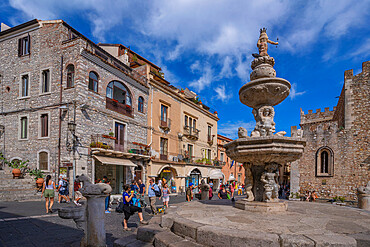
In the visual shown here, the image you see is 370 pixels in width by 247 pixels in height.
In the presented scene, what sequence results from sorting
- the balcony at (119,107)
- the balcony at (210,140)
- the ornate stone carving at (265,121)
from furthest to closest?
the balcony at (210,140)
the balcony at (119,107)
the ornate stone carving at (265,121)

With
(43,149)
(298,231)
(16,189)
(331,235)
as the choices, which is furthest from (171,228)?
(43,149)

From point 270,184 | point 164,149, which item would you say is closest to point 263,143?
point 270,184

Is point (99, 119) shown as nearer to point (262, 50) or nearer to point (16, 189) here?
point (16, 189)

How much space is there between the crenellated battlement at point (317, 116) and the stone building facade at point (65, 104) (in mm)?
22005

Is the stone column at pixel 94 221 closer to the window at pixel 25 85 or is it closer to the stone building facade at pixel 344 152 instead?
the stone building facade at pixel 344 152

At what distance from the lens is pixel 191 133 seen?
28438 mm

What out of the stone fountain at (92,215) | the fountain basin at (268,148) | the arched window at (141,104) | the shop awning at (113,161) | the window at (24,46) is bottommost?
the shop awning at (113,161)

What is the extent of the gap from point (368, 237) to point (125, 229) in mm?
6105

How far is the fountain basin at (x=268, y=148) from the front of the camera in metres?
4.66

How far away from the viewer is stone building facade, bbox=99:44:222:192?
22688 mm

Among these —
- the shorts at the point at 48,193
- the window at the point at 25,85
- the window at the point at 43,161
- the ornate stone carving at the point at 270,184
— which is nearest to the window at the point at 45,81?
the window at the point at 25,85

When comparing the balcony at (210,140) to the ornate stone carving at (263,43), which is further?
the balcony at (210,140)

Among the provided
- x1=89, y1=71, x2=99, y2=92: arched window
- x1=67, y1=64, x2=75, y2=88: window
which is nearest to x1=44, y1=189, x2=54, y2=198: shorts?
x1=67, y1=64, x2=75, y2=88: window

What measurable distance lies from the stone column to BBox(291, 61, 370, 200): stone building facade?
44.6ft
